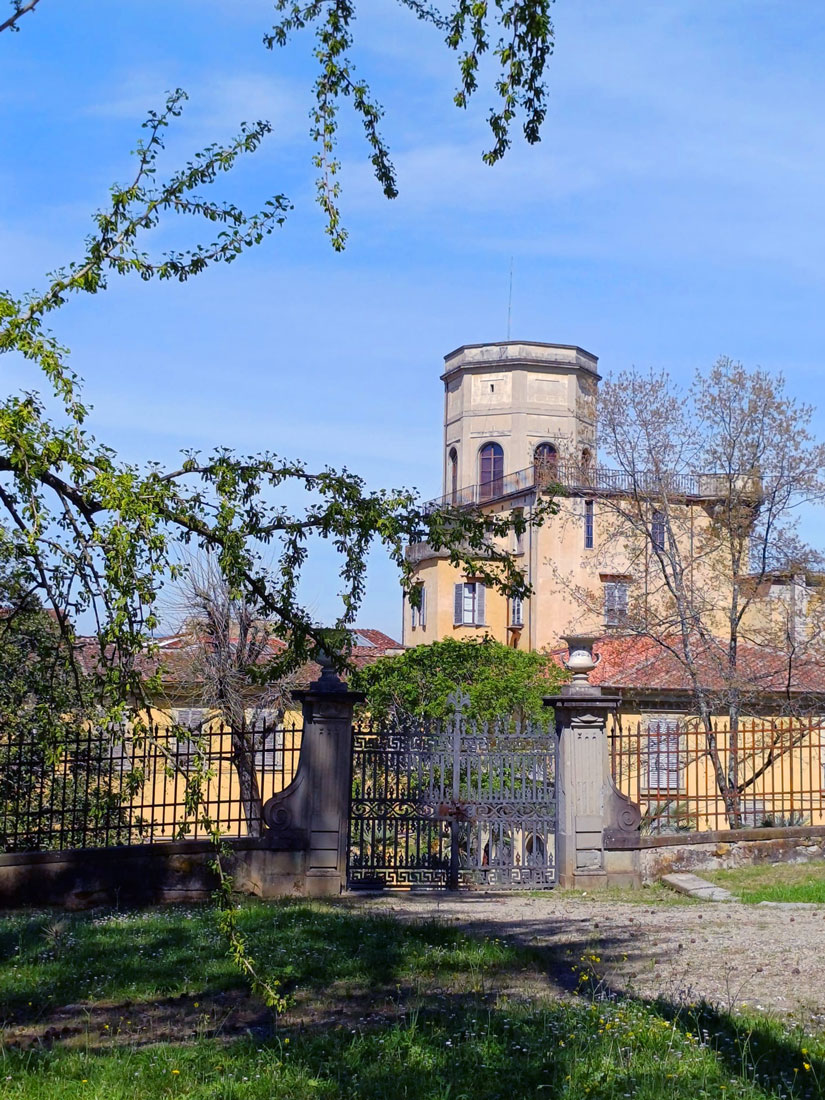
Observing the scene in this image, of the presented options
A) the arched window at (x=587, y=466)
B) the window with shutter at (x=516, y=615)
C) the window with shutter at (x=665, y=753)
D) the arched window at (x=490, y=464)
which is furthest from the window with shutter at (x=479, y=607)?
the window with shutter at (x=665, y=753)

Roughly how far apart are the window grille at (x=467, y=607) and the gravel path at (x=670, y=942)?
108 feet

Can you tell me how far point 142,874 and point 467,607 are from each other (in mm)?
34042

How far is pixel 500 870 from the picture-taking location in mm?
13047

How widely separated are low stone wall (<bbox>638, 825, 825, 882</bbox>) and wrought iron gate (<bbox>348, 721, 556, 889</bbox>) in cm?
114

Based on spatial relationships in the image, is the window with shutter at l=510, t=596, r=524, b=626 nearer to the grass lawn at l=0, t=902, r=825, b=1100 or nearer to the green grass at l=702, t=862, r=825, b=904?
the green grass at l=702, t=862, r=825, b=904

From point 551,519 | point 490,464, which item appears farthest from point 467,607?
point 551,519

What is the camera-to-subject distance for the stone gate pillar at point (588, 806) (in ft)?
42.0

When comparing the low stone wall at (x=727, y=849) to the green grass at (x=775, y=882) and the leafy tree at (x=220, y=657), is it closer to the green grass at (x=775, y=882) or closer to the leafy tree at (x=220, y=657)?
the green grass at (x=775, y=882)

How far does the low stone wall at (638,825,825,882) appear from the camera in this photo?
13.3 meters

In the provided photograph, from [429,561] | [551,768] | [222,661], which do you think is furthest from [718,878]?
[429,561]

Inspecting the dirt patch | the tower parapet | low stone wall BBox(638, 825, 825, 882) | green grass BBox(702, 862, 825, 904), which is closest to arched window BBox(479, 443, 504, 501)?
the tower parapet

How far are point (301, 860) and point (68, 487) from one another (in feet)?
23.6

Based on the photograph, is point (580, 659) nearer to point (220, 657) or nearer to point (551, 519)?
point (220, 657)

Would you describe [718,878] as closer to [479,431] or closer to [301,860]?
[301,860]
